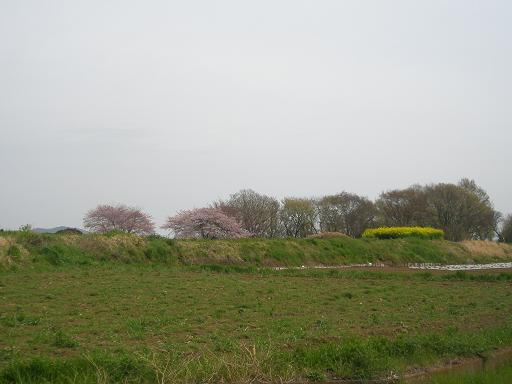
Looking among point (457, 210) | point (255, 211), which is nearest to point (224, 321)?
point (255, 211)

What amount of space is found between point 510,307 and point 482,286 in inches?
224

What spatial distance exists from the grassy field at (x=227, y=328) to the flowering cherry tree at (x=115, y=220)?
34.4 m

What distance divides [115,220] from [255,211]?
51.9ft

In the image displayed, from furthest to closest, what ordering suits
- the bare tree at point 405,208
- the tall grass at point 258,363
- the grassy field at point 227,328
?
the bare tree at point 405,208 → the grassy field at point 227,328 → the tall grass at point 258,363

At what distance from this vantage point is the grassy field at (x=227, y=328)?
7.52 metres

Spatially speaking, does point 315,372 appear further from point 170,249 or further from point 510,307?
point 170,249

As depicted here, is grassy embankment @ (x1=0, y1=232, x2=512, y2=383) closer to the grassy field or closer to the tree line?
the grassy field

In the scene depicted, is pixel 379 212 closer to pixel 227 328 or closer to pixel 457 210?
pixel 457 210

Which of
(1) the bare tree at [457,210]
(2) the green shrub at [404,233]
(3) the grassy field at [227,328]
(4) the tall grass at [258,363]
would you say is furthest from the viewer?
(1) the bare tree at [457,210]

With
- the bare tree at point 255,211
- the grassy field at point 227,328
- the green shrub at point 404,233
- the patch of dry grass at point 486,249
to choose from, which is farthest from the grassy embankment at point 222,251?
the bare tree at point 255,211

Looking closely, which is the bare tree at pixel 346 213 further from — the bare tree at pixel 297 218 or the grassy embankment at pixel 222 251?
the grassy embankment at pixel 222 251

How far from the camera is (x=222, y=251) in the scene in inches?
1130

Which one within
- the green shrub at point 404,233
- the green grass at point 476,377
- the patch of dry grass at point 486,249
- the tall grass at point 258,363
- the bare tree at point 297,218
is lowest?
the green grass at point 476,377

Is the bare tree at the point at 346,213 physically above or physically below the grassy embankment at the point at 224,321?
above
